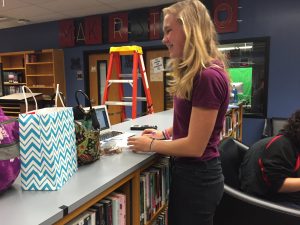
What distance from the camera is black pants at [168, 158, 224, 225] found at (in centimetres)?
A: 106

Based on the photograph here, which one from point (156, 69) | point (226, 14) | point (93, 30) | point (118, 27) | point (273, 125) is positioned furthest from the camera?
point (93, 30)

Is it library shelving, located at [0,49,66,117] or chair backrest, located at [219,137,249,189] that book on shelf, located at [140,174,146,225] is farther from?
library shelving, located at [0,49,66,117]

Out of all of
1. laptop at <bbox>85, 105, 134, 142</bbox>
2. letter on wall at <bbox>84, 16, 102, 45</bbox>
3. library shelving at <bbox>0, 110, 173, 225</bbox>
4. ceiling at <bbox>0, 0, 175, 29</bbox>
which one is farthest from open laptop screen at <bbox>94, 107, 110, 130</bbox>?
letter on wall at <bbox>84, 16, 102, 45</bbox>

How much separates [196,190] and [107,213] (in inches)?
14.2

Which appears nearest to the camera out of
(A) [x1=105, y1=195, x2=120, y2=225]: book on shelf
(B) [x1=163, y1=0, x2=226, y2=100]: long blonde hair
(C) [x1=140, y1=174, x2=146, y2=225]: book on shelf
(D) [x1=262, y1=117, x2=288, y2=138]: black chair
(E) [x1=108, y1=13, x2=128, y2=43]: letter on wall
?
(B) [x1=163, y1=0, x2=226, y2=100]: long blonde hair

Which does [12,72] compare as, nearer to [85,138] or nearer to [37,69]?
[37,69]

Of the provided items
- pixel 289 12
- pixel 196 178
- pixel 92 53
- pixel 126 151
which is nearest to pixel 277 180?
pixel 196 178

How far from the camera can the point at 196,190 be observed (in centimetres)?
107

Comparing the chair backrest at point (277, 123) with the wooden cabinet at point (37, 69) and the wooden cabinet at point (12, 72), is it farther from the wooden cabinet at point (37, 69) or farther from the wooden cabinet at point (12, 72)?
the wooden cabinet at point (12, 72)

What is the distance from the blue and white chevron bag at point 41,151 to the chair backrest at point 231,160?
41.9 inches

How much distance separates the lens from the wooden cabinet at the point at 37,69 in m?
5.46

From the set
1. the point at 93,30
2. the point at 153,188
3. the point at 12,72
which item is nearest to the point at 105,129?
the point at 153,188

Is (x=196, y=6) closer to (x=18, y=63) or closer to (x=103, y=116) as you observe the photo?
(x=103, y=116)

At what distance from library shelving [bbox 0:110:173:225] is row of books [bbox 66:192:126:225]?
0.19ft
